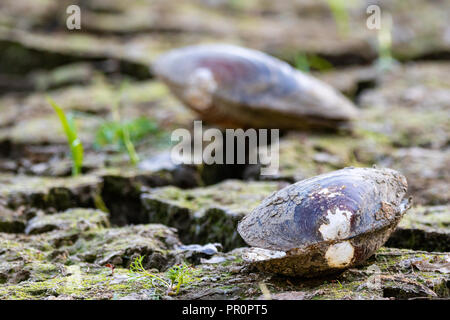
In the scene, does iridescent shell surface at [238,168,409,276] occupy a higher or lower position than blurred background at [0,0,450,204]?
lower

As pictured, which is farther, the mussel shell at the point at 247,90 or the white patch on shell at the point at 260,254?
the mussel shell at the point at 247,90

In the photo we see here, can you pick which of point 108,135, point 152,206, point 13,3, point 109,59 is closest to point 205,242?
point 152,206
